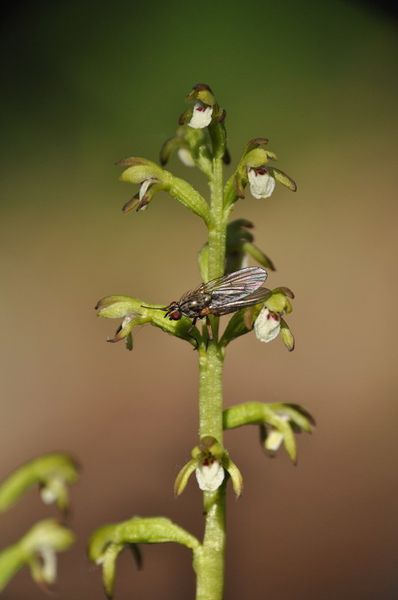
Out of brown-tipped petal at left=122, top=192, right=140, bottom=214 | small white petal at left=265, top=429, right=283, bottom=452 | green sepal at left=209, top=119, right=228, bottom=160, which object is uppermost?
green sepal at left=209, top=119, right=228, bottom=160

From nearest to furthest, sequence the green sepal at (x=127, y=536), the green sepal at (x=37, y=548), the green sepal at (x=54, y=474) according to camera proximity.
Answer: the green sepal at (x=37, y=548) < the green sepal at (x=54, y=474) < the green sepal at (x=127, y=536)

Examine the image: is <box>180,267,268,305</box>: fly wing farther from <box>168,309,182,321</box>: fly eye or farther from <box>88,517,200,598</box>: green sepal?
<box>88,517,200,598</box>: green sepal

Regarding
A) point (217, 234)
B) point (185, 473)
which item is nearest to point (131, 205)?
point (217, 234)

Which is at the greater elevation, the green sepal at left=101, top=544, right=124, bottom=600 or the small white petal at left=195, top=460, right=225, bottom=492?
the small white petal at left=195, top=460, right=225, bottom=492

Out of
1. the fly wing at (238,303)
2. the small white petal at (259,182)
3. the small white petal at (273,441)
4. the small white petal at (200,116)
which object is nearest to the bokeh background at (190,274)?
the small white petal at (273,441)

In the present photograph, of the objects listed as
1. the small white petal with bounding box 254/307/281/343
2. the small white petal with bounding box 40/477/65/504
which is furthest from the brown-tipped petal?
the small white petal with bounding box 40/477/65/504

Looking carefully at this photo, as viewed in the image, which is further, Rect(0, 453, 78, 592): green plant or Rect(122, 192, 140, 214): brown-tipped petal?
Rect(122, 192, 140, 214): brown-tipped petal

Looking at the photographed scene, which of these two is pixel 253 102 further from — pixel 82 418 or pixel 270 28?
pixel 82 418

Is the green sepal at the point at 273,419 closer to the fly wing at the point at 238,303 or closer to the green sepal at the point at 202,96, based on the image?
the fly wing at the point at 238,303
